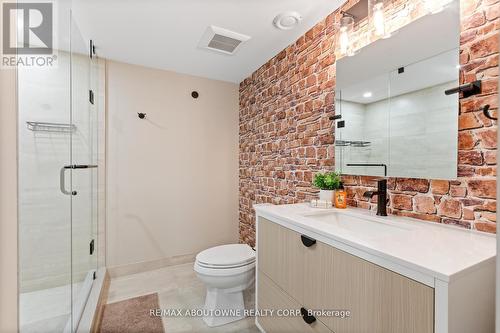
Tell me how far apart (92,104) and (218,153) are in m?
1.42

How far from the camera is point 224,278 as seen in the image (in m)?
1.71

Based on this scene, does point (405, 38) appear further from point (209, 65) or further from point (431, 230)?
point (209, 65)

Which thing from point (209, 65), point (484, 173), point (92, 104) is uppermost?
point (209, 65)

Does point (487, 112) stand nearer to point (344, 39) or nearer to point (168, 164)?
point (344, 39)

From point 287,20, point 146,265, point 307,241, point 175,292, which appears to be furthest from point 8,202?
point 146,265

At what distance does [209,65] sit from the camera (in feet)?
8.33

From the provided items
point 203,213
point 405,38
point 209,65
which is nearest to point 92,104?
point 209,65

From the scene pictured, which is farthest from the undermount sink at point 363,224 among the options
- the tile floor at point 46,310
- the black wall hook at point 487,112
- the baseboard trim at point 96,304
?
the baseboard trim at point 96,304

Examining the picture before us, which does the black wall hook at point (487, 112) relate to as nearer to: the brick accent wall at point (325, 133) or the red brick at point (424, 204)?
the brick accent wall at point (325, 133)

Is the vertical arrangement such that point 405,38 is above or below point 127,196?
above

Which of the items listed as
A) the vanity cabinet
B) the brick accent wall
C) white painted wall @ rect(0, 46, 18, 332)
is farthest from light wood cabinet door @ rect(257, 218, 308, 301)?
white painted wall @ rect(0, 46, 18, 332)

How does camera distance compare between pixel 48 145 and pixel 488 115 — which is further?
pixel 48 145
